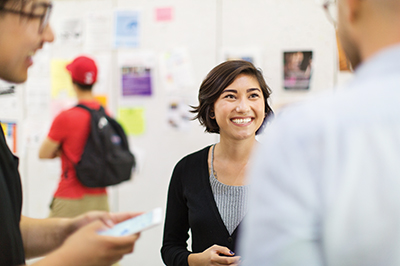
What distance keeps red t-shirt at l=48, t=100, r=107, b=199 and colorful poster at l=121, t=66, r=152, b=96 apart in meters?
0.67

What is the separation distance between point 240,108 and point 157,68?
1549 millimetres

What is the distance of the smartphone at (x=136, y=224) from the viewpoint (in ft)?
2.28

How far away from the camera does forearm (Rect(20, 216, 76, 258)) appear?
0.95 meters

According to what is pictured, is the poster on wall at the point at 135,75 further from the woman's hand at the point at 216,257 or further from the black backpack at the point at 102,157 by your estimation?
the woman's hand at the point at 216,257

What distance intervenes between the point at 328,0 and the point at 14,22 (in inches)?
24.9

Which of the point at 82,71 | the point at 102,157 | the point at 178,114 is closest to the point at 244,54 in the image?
the point at 178,114

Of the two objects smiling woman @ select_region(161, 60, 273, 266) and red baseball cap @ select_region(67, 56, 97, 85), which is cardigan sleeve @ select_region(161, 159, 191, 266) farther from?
red baseball cap @ select_region(67, 56, 97, 85)

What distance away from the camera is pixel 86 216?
0.90 m

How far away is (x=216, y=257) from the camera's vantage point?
1.15 meters

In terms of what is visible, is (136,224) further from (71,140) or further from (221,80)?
(71,140)

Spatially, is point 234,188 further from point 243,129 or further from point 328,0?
point 328,0

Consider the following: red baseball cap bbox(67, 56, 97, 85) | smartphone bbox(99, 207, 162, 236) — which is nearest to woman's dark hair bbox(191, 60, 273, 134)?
smartphone bbox(99, 207, 162, 236)

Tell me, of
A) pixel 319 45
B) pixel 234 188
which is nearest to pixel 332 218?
pixel 234 188

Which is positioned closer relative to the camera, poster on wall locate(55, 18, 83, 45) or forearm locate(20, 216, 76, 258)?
forearm locate(20, 216, 76, 258)
